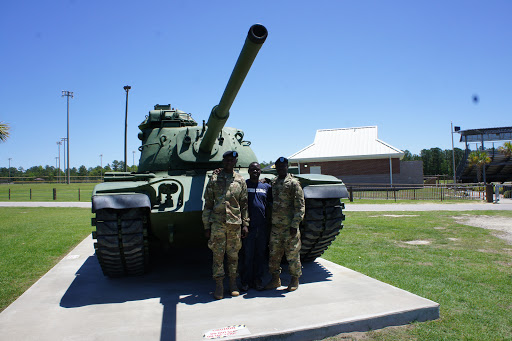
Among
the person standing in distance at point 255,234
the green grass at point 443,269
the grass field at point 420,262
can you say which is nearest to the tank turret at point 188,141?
the person standing in distance at point 255,234

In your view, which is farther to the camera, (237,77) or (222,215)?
(222,215)

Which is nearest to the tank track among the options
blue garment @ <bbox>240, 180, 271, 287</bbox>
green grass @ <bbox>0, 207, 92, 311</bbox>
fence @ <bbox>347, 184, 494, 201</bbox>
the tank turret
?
blue garment @ <bbox>240, 180, 271, 287</bbox>

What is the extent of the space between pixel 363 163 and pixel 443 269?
25.9 metres

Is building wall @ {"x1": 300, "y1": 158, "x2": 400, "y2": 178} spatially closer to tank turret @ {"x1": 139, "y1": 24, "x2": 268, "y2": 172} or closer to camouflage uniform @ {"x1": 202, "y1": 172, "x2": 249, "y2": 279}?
tank turret @ {"x1": 139, "y1": 24, "x2": 268, "y2": 172}

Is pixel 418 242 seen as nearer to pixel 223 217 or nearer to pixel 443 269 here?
pixel 443 269

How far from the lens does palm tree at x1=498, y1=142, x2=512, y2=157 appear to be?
37.5 metres

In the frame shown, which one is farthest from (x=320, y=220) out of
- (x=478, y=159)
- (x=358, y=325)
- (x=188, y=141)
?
(x=478, y=159)

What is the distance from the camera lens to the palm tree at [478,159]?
3675 centimetres

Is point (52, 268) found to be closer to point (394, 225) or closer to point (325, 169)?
point (394, 225)

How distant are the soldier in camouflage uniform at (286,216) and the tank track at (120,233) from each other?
1777 mm

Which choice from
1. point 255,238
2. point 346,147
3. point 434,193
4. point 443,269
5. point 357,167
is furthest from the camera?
point 346,147

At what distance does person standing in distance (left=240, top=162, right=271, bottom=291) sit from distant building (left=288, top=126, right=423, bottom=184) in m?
25.4

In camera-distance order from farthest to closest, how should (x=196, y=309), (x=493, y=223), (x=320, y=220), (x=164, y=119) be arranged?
(x=493, y=223)
(x=164, y=119)
(x=320, y=220)
(x=196, y=309)

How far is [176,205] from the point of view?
5629mm
